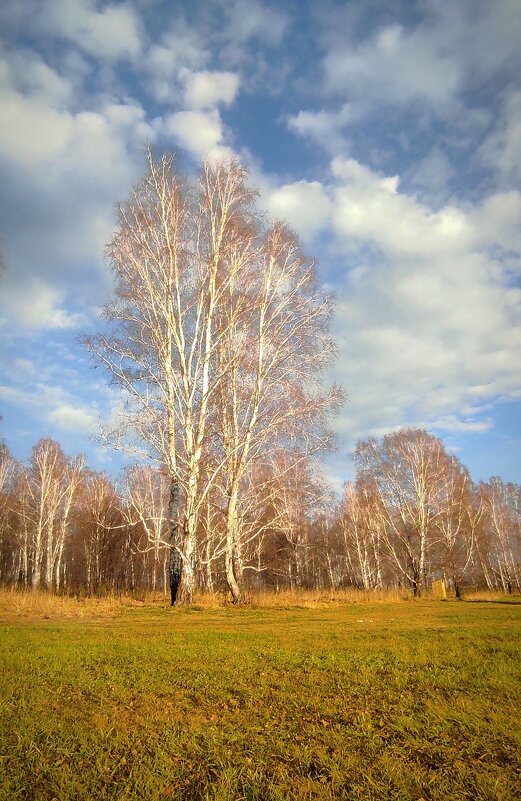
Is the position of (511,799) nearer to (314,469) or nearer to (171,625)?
(171,625)

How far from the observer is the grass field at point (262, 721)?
93.4 inches

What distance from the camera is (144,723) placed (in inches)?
126

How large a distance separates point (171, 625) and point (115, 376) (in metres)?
8.00

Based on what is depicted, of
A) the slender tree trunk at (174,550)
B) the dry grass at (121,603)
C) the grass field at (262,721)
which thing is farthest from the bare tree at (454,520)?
the grass field at (262,721)

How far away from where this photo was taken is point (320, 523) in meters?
43.0

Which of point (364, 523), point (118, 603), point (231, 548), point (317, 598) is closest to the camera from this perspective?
point (118, 603)

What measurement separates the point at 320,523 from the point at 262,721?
1623 inches

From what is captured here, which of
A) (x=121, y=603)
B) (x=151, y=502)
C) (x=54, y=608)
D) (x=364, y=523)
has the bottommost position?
(x=121, y=603)

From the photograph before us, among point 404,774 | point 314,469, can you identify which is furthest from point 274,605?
point 404,774

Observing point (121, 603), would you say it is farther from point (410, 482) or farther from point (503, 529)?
point (503, 529)

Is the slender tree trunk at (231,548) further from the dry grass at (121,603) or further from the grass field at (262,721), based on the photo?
the grass field at (262,721)

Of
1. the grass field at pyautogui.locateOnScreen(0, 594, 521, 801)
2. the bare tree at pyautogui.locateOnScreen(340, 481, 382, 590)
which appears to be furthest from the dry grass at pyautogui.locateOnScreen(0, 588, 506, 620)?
the bare tree at pyautogui.locateOnScreen(340, 481, 382, 590)

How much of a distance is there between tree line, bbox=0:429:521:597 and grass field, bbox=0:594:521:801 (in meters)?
12.6

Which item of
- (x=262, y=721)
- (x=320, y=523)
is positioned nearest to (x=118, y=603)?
(x=262, y=721)
